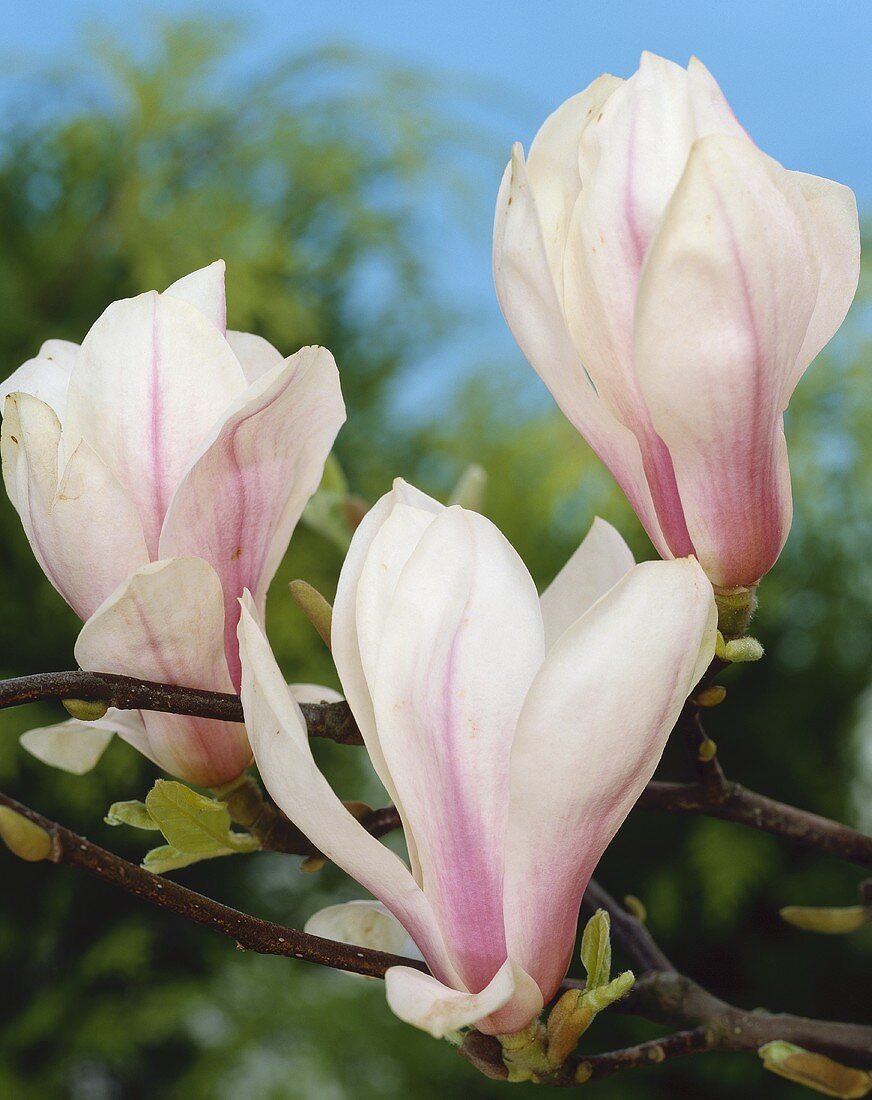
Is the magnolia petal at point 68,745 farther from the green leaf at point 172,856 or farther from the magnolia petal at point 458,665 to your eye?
the magnolia petal at point 458,665

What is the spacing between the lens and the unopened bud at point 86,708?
0.27 meters

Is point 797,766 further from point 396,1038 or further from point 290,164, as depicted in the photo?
point 290,164

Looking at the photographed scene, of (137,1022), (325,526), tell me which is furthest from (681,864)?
(325,526)

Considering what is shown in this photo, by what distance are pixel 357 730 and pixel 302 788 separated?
1.6 inches

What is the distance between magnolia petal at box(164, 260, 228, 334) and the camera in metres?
0.32

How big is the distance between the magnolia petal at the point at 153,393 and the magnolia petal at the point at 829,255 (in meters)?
0.13

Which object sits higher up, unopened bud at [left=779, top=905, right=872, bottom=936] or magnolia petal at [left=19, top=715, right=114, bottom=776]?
magnolia petal at [left=19, top=715, right=114, bottom=776]

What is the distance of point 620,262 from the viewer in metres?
0.27

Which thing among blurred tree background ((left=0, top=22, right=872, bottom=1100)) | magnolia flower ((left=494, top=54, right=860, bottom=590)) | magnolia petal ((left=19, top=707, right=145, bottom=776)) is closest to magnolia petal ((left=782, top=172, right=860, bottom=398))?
magnolia flower ((left=494, top=54, right=860, bottom=590))

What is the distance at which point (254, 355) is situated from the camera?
0.34 m

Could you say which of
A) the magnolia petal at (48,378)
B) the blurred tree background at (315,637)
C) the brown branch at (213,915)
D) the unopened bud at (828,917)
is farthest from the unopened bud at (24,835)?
the blurred tree background at (315,637)

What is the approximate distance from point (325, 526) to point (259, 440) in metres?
0.24

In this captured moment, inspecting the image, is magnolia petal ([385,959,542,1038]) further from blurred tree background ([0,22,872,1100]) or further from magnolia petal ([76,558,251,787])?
blurred tree background ([0,22,872,1100])

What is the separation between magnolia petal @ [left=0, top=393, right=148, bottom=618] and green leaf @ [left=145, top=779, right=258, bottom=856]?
0.16 ft
